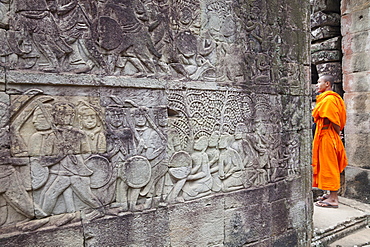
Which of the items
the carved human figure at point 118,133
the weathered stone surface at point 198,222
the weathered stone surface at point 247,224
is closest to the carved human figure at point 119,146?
the carved human figure at point 118,133

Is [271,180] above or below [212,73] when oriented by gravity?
below

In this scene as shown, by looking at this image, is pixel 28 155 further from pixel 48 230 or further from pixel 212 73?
pixel 212 73

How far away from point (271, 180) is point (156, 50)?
6.95 feet

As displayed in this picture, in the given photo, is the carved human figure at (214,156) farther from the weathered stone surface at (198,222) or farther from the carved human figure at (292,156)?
the carved human figure at (292,156)

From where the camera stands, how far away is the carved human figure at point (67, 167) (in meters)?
2.10

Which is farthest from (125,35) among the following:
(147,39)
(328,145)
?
(328,145)

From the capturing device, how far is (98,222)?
88.6 inches

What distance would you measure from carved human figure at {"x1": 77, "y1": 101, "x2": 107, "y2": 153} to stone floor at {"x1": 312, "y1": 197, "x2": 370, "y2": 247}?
3.30 meters

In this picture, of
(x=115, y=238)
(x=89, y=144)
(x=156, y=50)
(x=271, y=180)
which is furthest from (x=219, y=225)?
(x=156, y=50)

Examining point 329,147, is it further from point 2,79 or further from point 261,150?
point 2,79

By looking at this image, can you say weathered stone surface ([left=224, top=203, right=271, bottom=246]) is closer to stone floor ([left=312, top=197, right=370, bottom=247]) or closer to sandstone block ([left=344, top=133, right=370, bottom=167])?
stone floor ([left=312, top=197, right=370, bottom=247])

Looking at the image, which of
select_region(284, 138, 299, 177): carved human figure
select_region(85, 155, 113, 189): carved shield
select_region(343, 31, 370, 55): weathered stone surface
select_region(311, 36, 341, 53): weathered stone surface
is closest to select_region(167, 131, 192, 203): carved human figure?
select_region(85, 155, 113, 189): carved shield

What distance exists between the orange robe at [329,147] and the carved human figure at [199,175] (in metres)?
2.80

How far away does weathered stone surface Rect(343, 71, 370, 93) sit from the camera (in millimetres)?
5352
